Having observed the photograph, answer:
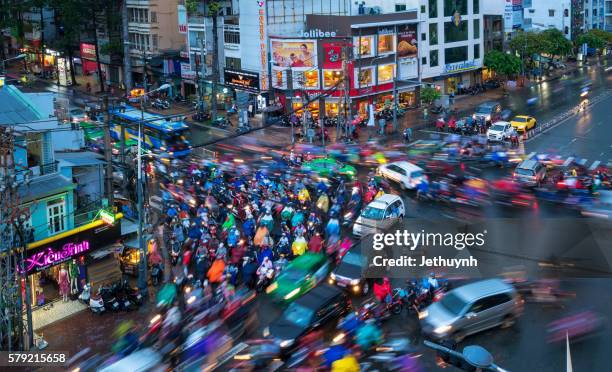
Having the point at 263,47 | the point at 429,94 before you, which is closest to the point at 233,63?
the point at 263,47

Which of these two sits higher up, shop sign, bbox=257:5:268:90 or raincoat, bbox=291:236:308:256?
shop sign, bbox=257:5:268:90

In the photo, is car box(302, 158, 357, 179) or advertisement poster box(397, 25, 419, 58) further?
advertisement poster box(397, 25, 419, 58)

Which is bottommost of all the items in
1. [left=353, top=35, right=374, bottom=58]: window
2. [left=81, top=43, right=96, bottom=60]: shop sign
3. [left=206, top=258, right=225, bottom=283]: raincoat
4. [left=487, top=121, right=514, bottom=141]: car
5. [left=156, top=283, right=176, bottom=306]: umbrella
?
[left=156, top=283, right=176, bottom=306]: umbrella

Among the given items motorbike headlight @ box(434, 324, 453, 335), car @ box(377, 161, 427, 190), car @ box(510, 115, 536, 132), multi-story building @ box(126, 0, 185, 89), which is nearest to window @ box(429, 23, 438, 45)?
car @ box(510, 115, 536, 132)

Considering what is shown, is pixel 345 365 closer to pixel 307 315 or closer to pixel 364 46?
pixel 307 315

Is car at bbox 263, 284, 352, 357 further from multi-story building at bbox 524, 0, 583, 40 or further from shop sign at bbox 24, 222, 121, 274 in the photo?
multi-story building at bbox 524, 0, 583, 40

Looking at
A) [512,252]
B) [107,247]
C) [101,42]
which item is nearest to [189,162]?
[107,247]
